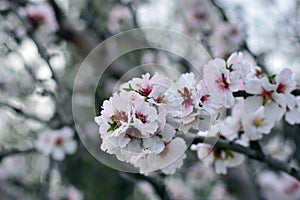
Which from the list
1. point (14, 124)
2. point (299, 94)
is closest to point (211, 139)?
point (299, 94)

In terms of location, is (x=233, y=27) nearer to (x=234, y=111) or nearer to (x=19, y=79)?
(x=19, y=79)

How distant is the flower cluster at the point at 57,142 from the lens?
7.41ft

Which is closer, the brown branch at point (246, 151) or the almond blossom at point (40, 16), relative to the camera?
the brown branch at point (246, 151)

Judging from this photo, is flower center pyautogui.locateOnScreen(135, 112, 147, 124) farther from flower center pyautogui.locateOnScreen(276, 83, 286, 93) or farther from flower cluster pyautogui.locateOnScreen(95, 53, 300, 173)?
flower center pyautogui.locateOnScreen(276, 83, 286, 93)

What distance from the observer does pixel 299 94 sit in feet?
3.42

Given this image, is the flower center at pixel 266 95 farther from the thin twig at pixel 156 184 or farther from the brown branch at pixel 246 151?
the thin twig at pixel 156 184

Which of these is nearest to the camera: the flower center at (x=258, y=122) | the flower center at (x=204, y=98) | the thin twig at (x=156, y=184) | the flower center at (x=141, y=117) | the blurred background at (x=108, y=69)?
the flower center at (x=141, y=117)

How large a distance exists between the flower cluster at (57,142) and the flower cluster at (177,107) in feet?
4.09

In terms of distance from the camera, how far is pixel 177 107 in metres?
0.82

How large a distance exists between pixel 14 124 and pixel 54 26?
120 centimetres

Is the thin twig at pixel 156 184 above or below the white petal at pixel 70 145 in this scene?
above

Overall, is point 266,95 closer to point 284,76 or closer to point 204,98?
point 284,76

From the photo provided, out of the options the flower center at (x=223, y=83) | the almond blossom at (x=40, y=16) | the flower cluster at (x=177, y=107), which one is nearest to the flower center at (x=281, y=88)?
the flower cluster at (x=177, y=107)

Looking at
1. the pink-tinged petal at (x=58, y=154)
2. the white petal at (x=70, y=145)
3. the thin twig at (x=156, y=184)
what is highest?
the thin twig at (x=156, y=184)
